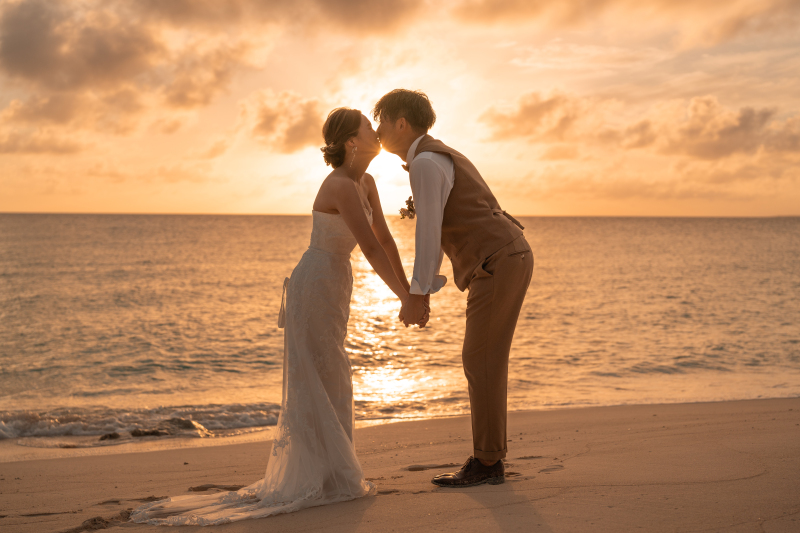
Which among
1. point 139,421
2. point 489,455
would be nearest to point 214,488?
point 489,455

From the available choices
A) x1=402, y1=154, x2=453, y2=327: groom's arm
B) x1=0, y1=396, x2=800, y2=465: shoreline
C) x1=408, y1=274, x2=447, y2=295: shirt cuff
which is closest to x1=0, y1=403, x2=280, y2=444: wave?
x1=0, y1=396, x2=800, y2=465: shoreline

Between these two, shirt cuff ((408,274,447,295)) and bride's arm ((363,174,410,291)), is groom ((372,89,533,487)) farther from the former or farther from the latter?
bride's arm ((363,174,410,291))

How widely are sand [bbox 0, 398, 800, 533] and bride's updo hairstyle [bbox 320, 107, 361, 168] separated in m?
1.97

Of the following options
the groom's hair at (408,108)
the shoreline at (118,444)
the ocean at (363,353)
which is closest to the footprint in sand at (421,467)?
the shoreline at (118,444)

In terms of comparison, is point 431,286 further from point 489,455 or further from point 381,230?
point 489,455

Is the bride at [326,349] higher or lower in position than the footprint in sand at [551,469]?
higher

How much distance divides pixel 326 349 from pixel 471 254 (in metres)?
1.03

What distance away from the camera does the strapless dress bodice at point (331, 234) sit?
135 inches

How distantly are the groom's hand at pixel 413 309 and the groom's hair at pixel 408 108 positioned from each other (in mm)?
986

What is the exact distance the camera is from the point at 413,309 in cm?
334

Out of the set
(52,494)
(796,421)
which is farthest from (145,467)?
(796,421)

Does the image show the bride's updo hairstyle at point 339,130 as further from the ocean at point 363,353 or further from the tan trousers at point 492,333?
the ocean at point 363,353

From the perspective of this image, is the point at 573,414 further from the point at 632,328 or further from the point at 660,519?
the point at 632,328

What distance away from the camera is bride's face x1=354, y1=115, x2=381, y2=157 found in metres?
3.39
